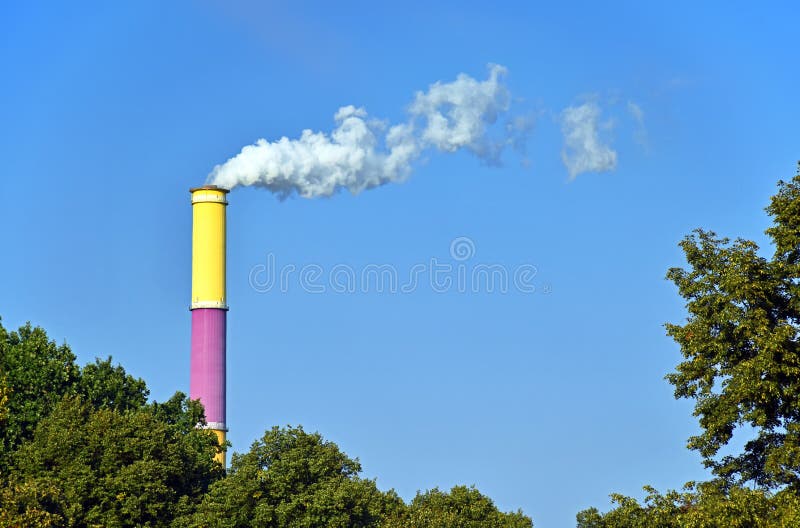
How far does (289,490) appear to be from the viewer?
5547 centimetres

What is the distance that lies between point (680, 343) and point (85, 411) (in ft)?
101

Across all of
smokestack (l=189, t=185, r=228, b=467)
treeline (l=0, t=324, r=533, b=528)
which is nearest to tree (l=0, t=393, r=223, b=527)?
treeline (l=0, t=324, r=533, b=528)

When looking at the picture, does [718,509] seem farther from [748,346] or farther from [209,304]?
[209,304]

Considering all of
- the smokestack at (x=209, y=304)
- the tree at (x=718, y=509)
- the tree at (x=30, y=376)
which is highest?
the smokestack at (x=209, y=304)

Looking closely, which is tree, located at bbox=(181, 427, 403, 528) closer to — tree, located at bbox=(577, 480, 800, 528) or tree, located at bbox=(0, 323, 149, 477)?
tree, located at bbox=(0, 323, 149, 477)

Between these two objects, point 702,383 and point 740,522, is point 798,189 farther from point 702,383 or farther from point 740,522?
point 740,522

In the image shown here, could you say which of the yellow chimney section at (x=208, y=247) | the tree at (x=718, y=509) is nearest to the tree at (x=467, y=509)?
the yellow chimney section at (x=208, y=247)

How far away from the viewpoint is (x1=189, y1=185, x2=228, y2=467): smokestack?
82.4 meters

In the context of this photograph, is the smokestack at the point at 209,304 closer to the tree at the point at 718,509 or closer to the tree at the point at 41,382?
the tree at the point at 41,382

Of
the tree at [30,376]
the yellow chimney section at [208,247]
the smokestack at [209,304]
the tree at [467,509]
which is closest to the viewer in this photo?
the tree at [30,376]

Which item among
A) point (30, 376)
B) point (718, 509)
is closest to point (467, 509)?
point (30, 376)

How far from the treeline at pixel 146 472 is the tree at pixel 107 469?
48mm

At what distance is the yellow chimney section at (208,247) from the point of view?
275 ft

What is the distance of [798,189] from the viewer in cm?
4019
